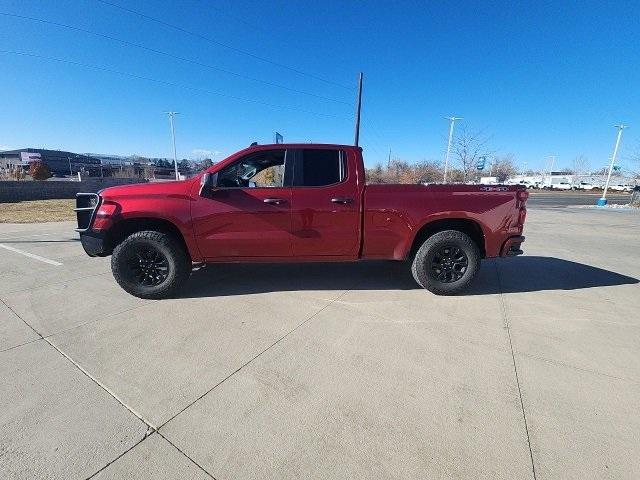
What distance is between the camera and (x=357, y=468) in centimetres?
164

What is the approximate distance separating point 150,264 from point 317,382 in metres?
2.68

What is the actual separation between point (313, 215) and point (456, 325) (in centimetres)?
200

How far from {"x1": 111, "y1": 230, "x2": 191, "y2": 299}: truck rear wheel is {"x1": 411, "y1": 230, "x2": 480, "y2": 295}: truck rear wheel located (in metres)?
2.99

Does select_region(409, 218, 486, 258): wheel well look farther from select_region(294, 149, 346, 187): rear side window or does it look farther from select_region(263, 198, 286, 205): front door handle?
select_region(263, 198, 286, 205): front door handle

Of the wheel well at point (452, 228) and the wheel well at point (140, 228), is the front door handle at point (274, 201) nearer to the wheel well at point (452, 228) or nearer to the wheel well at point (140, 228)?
the wheel well at point (140, 228)

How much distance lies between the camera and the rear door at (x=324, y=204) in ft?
12.4

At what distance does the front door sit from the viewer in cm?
370

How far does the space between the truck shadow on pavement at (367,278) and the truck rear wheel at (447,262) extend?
1.12 feet

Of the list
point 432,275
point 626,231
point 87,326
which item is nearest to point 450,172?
point 626,231

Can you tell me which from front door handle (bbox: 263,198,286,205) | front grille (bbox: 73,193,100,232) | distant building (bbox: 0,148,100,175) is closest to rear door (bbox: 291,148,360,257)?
front door handle (bbox: 263,198,286,205)

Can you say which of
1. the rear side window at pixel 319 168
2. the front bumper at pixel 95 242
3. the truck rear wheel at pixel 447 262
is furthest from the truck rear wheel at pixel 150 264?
the truck rear wheel at pixel 447 262

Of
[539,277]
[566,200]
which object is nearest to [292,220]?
[539,277]

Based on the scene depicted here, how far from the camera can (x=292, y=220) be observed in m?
3.79

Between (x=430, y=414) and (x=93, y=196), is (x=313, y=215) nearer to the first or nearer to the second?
(x=430, y=414)
